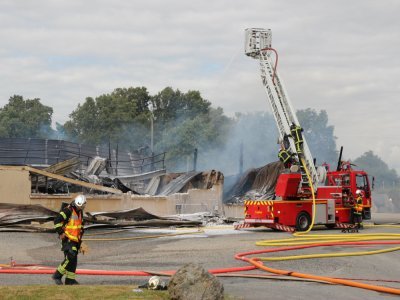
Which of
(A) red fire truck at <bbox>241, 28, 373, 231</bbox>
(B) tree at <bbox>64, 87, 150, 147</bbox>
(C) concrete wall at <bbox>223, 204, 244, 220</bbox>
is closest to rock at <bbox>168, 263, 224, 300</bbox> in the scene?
(A) red fire truck at <bbox>241, 28, 373, 231</bbox>

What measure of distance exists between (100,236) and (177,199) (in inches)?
374

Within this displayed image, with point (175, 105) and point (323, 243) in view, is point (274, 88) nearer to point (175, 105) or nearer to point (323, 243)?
point (323, 243)

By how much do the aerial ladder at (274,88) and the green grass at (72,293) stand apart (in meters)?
16.3

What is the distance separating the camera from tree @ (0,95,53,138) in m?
73.4

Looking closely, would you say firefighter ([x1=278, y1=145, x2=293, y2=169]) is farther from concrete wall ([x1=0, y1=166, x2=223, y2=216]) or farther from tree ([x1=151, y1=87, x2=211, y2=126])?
tree ([x1=151, y1=87, x2=211, y2=126])

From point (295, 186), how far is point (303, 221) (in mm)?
1334

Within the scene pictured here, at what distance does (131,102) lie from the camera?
7794 cm

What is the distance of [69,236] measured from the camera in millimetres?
10727

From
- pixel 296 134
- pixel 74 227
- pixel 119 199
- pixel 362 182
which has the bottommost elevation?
pixel 74 227

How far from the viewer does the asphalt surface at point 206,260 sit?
10695 millimetres

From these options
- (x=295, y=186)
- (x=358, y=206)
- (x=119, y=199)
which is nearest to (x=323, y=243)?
(x=295, y=186)

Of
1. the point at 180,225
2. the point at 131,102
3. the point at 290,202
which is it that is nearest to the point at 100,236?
the point at 180,225

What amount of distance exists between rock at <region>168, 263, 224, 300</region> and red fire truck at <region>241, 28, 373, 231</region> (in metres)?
14.4

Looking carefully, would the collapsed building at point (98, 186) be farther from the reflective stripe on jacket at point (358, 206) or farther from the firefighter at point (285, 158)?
the reflective stripe on jacket at point (358, 206)
